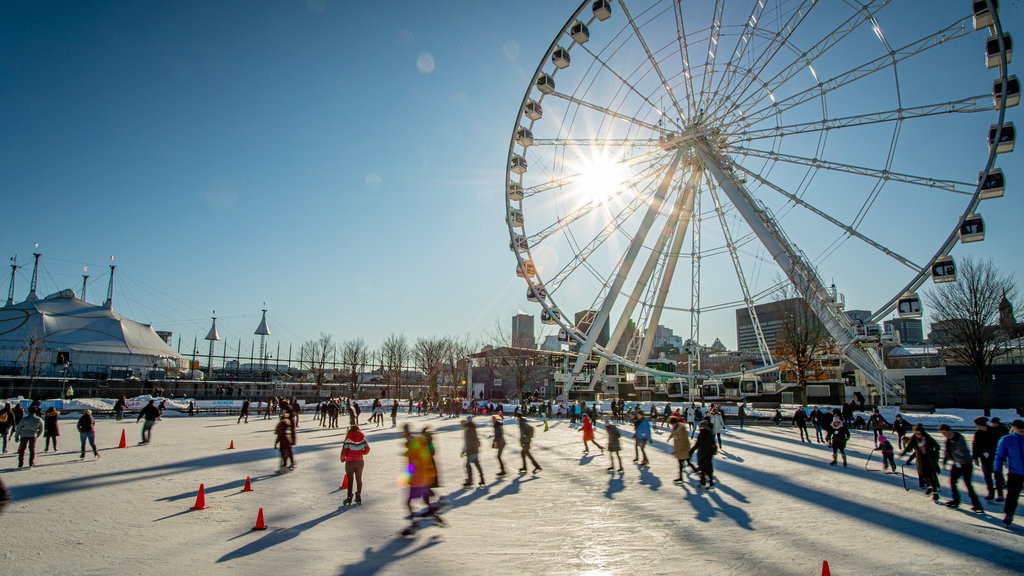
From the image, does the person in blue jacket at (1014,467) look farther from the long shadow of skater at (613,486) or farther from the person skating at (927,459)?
the long shadow of skater at (613,486)

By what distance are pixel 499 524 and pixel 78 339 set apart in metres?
78.1

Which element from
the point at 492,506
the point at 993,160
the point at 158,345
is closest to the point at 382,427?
the point at 492,506

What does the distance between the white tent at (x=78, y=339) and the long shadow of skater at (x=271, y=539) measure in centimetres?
6331

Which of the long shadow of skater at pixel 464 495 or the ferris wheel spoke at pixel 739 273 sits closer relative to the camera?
the long shadow of skater at pixel 464 495

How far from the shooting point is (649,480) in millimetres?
13203

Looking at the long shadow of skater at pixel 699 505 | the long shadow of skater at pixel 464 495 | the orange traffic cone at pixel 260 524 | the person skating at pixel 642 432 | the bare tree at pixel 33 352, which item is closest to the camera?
the orange traffic cone at pixel 260 524

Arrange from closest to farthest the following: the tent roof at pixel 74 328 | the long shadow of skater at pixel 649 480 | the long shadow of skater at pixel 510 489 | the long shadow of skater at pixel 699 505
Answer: the long shadow of skater at pixel 699 505 < the long shadow of skater at pixel 510 489 < the long shadow of skater at pixel 649 480 < the tent roof at pixel 74 328

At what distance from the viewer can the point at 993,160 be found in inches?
888

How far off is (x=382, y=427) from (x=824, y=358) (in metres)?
37.0

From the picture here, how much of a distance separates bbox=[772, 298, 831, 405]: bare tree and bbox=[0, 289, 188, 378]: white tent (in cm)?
6689

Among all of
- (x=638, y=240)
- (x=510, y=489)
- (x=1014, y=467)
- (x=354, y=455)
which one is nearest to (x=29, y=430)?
(x=354, y=455)

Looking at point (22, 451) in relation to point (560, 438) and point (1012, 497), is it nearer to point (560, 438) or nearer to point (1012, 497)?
point (560, 438)

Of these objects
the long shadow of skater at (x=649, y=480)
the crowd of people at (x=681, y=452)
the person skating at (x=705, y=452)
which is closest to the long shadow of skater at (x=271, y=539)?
the crowd of people at (x=681, y=452)

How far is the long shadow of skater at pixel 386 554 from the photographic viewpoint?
636 cm
